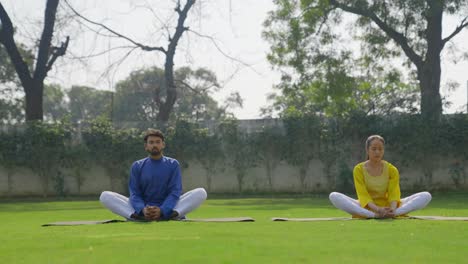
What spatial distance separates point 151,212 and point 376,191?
8.45ft

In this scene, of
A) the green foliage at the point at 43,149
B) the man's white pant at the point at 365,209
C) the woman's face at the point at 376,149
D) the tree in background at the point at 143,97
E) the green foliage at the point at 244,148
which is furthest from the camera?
the tree in background at the point at 143,97

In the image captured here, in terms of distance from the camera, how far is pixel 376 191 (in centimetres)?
845

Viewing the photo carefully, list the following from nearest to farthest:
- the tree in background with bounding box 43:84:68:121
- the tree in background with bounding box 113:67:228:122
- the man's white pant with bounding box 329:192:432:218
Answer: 1. the man's white pant with bounding box 329:192:432:218
2. the tree in background with bounding box 113:67:228:122
3. the tree in background with bounding box 43:84:68:121

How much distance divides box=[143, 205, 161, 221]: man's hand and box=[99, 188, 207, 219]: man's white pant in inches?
11.1

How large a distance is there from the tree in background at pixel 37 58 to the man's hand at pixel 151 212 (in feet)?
47.9

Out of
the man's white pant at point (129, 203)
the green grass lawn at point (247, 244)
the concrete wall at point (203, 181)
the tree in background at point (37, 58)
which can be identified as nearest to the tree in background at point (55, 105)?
the tree in background at point (37, 58)

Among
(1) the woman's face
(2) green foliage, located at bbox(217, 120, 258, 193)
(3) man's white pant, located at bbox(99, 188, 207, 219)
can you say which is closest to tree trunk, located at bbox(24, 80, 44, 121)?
(2) green foliage, located at bbox(217, 120, 258, 193)

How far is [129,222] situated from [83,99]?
45.3 m

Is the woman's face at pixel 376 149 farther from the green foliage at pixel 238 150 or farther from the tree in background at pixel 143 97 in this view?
the tree in background at pixel 143 97

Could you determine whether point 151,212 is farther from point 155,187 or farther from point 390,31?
point 390,31

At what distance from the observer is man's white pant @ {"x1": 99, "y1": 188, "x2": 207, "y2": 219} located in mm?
8453

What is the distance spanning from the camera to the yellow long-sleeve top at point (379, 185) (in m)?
8.37

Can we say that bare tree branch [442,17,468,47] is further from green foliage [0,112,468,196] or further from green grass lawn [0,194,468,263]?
green grass lawn [0,194,468,263]

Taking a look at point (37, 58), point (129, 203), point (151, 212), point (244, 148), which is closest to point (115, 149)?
point (244, 148)
